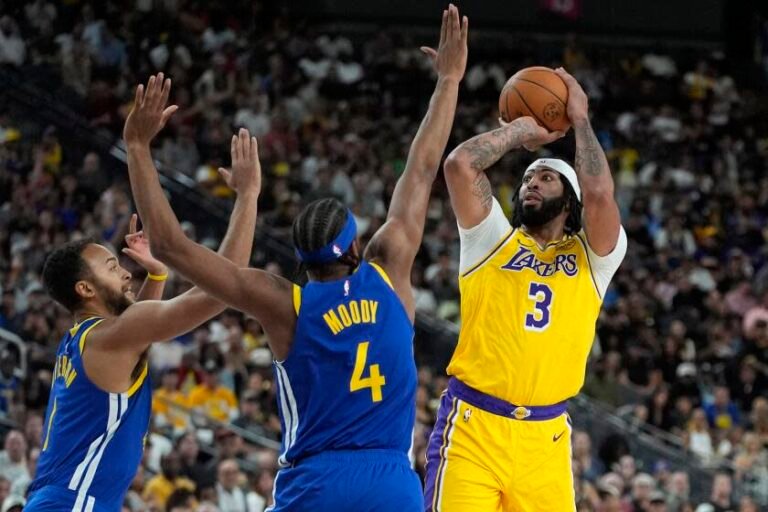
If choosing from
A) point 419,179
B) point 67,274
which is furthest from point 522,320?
point 67,274

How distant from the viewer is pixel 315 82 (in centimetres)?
2216

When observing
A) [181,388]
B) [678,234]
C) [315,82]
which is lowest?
[181,388]

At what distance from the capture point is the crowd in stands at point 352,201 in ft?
44.9

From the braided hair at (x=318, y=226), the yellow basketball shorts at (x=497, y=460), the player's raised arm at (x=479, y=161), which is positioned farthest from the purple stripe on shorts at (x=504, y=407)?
the braided hair at (x=318, y=226)

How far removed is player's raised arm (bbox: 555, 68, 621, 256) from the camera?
7.30 m

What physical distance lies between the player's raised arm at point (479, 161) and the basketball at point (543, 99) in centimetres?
9

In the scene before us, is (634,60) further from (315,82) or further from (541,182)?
(541,182)

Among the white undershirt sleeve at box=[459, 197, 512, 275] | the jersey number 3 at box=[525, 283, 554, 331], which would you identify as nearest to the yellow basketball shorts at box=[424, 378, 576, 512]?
the jersey number 3 at box=[525, 283, 554, 331]

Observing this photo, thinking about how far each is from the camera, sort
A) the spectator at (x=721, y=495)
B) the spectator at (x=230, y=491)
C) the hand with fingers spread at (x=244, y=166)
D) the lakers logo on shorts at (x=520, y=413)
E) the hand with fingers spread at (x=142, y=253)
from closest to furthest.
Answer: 1. the hand with fingers spread at (x=244, y=166)
2. the hand with fingers spread at (x=142, y=253)
3. the lakers logo on shorts at (x=520, y=413)
4. the spectator at (x=230, y=491)
5. the spectator at (x=721, y=495)

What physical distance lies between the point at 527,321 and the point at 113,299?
2.12 metres

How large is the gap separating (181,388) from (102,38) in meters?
7.92

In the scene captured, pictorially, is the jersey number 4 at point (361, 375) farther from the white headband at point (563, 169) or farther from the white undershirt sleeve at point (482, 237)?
the white headband at point (563, 169)

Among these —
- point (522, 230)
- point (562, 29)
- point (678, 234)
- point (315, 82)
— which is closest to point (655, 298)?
point (678, 234)

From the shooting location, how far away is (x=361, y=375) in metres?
5.48
